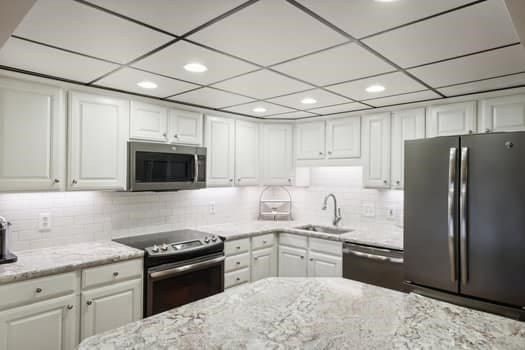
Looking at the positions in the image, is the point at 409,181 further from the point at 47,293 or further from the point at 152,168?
the point at 47,293

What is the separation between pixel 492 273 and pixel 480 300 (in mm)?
211

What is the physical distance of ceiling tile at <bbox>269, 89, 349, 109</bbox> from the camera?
282cm

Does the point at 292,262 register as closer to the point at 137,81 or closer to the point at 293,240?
the point at 293,240

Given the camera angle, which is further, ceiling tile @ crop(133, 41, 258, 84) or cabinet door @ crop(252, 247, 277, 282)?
cabinet door @ crop(252, 247, 277, 282)

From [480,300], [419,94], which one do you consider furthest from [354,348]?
[419,94]

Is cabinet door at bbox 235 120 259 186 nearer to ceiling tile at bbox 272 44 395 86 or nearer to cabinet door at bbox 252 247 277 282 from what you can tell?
cabinet door at bbox 252 247 277 282

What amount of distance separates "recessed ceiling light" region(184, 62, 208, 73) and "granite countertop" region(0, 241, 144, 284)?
142cm

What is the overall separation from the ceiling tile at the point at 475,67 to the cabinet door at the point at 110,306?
252cm

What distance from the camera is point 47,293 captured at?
2.16 m

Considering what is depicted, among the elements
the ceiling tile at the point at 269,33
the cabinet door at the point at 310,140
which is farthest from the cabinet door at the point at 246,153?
the ceiling tile at the point at 269,33

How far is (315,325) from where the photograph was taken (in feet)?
4.13

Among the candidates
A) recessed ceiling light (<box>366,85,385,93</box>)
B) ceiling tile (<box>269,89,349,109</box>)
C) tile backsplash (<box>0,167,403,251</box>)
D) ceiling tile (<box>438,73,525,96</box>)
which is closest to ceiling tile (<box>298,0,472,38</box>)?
recessed ceiling light (<box>366,85,385,93</box>)

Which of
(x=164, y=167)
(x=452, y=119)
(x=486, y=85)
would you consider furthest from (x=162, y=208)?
(x=486, y=85)

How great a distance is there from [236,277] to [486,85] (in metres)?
2.71
